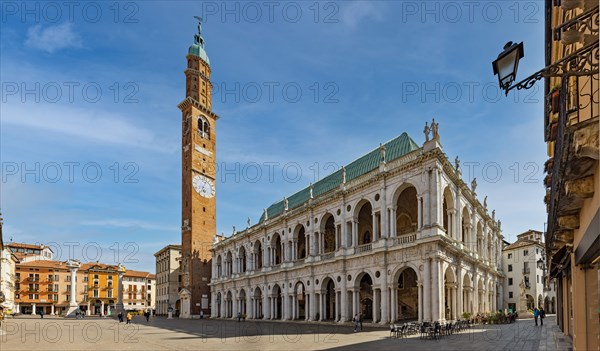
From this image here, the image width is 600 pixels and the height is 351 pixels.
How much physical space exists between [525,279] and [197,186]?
51.1 meters

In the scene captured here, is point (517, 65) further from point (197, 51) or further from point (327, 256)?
point (197, 51)

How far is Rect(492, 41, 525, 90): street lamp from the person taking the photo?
517cm

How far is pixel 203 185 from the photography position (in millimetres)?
65812

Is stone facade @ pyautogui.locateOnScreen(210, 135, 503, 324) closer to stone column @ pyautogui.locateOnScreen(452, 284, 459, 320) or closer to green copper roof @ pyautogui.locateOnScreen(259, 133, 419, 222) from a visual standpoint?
stone column @ pyautogui.locateOnScreen(452, 284, 459, 320)

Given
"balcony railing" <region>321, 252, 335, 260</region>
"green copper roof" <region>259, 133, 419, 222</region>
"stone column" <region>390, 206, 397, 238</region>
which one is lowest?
"balcony railing" <region>321, 252, 335, 260</region>

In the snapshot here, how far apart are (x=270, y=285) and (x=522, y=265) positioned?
41.0m

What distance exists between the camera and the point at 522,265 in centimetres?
6531

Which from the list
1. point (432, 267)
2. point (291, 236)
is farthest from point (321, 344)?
point (291, 236)

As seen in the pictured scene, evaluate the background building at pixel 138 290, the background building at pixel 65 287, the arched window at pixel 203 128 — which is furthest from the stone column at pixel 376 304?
the background building at pixel 138 290

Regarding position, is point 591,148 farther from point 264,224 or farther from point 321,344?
point 264,224

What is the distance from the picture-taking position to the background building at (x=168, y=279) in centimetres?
7456

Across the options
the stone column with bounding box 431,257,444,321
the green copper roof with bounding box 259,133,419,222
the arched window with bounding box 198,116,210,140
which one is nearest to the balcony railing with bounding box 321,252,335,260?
the green copper roof with bounding box 259,133,419,222

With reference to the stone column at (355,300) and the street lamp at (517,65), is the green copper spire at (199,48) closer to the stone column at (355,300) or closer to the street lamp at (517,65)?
the stone column at (355,300)

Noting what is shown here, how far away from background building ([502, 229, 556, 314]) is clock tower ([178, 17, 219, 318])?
146 feet
